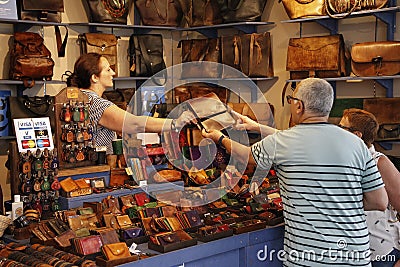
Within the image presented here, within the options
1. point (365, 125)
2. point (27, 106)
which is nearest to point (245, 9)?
point (27, 106)

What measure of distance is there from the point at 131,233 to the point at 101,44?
3452 millimetres

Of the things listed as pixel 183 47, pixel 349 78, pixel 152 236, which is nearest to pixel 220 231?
pixel 152 236

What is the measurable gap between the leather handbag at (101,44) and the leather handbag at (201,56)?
0.88 m

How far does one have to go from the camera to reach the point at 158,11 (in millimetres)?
6523

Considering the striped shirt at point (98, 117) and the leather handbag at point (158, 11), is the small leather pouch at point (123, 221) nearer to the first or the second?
the striped shirt at point (98, 117)

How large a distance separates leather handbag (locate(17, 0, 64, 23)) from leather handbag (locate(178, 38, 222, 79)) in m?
1.63

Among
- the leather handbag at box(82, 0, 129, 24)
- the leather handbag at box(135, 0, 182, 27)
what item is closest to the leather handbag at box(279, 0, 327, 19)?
the leather handbag at box(135, 0, 182, 27)

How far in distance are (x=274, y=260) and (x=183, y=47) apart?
12.4 ft

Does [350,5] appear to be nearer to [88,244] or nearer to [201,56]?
[201,56]

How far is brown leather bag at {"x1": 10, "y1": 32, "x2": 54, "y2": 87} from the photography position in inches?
213

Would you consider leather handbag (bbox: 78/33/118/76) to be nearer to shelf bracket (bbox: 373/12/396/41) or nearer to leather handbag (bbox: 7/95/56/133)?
leather handbag (bbox: 7/95/56/133)

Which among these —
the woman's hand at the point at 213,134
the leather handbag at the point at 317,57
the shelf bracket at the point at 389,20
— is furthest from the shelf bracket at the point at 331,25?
the woman's hand at the point at 213,134

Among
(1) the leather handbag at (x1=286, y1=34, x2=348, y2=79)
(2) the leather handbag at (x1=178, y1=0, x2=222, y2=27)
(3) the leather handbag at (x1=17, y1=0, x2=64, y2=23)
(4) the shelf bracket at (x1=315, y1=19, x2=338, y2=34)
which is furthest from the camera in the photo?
(2) the leather handbag at (x1=178, y1=0, x2=222, y2=27)

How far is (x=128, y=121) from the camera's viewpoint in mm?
3725
